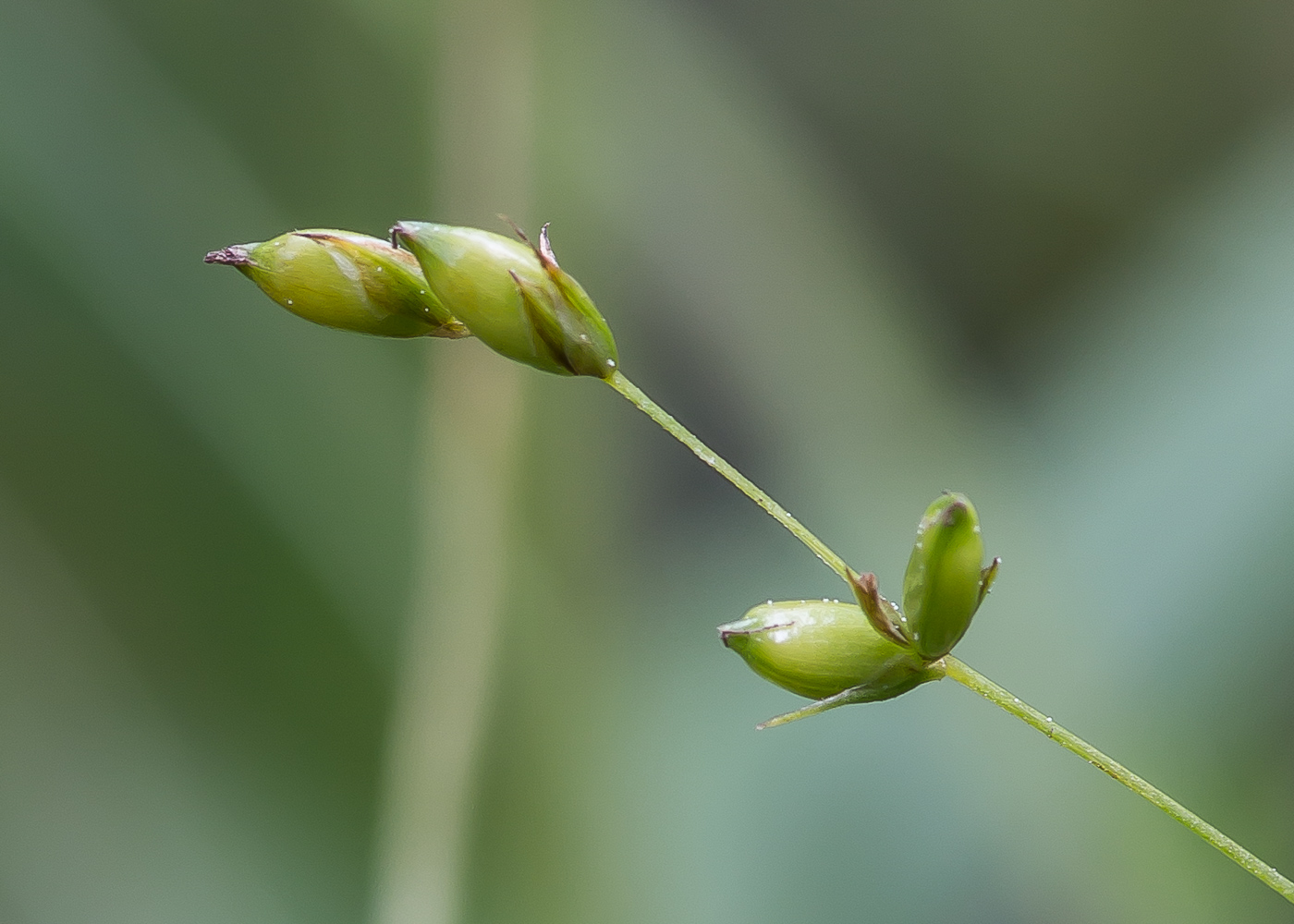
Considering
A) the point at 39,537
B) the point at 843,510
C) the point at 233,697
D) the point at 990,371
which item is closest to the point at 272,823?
the point at 233,697

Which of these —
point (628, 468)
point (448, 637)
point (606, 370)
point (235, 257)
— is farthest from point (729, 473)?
point (628, 468)

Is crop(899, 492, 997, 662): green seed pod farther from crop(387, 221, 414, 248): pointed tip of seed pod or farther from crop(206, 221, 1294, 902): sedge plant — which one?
crop(387, 221, 414, 248): pointed tip of seed pod

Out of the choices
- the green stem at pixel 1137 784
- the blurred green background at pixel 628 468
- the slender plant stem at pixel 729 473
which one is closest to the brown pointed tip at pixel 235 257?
the slender plant stem at pixel 729 473

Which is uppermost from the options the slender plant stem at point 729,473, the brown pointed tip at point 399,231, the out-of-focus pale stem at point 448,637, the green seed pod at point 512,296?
the brown pointed tip at point 399,231

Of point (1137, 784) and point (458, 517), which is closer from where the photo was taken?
point (1137, 784)

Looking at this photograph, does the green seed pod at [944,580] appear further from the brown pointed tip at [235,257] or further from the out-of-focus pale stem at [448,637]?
the out-of-focus pale stem at [448,637]

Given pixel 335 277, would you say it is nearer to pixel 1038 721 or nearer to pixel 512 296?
pixel 512 296
